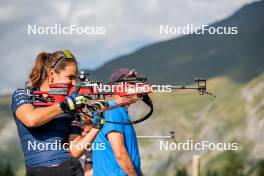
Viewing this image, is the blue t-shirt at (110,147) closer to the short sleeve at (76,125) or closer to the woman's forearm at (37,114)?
the short sleeve at (76,125)

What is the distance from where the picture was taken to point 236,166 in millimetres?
95312

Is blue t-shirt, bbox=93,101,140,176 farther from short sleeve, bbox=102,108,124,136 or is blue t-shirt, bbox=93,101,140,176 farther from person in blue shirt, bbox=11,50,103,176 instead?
person in blue shirt, bbox=11,50,103,176

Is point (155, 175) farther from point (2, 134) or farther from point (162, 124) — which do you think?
point (2, 134)

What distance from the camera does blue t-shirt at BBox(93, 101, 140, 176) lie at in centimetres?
752

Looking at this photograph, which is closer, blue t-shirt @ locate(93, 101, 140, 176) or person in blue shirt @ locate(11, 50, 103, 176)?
person in blue shirt @ locate(11, 50, 103, 176)

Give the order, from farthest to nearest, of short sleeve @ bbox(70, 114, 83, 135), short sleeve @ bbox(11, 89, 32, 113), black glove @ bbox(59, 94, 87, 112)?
short sleeve @ bbox(70, 114, 83, 135)
short sleeve @ bbox(11, 89, 32, 113)
black glove @ bbox(59, 94, 87, 112)

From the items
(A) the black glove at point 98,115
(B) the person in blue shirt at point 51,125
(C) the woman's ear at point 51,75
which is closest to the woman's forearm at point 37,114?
(B) the person in blue shirt at point 51,125

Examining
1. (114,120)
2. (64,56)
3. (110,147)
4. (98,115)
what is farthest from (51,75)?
(110,147)

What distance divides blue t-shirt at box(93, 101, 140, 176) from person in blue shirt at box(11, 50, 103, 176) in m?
1.46

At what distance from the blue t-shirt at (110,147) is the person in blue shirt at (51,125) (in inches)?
57.6

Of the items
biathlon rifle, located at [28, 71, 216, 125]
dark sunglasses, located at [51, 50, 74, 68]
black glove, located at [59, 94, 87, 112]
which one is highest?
dark sunglasses, located at [51, 50, 74, 68]

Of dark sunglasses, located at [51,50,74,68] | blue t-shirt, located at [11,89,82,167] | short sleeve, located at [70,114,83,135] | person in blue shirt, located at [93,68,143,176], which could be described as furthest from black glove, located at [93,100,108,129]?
person in blue shirt, located at [93,68,143,176]

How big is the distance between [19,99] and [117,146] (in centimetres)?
188

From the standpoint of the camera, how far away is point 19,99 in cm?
574
